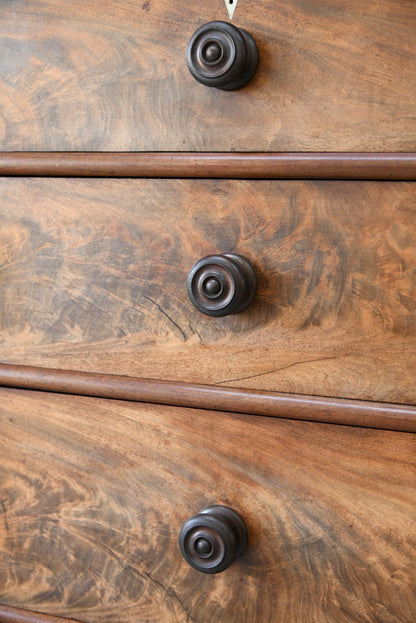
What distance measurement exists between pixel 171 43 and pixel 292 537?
18.4 inches

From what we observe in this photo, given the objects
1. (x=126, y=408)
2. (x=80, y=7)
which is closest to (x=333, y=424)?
(x=126, y=408)

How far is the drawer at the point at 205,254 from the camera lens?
513mm

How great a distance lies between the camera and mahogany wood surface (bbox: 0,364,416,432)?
1.67ft

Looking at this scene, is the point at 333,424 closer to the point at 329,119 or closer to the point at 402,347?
the point at 402,347

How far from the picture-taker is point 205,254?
21.9 inches

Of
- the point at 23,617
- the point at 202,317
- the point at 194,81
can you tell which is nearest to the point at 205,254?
the point at 202,317

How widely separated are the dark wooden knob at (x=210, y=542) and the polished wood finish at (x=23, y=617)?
0.18 metres

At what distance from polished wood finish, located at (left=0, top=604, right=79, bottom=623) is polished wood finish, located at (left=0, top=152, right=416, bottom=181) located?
1.48 feet

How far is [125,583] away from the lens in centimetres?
60

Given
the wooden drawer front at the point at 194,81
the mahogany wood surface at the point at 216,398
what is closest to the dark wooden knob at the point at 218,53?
the wooden drawer front at the point at 194,81

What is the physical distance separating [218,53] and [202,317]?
0.23 metres

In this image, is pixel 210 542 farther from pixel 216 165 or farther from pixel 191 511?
pixel 216 165

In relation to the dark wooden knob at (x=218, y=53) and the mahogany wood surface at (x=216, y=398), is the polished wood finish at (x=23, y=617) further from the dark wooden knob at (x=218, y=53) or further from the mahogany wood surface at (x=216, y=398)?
the dark wooden knob at (x=218, y=53)

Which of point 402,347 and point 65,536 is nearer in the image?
point 402,347
